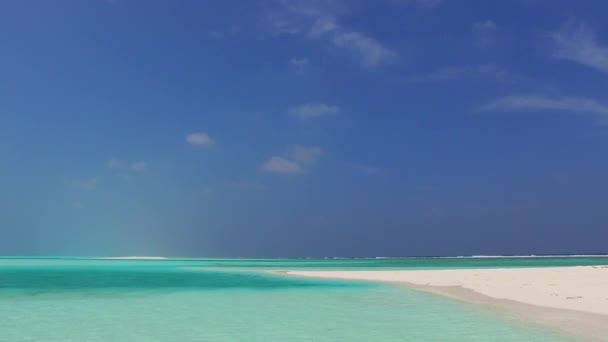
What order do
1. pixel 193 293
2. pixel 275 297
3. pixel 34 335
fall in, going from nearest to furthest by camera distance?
pixel 34 335 < pixel 275 297 < pixel 193 293

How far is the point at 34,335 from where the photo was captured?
13.4 meters

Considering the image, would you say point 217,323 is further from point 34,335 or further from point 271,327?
point 34,335

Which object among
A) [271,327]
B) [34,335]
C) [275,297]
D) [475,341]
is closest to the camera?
[475,341]

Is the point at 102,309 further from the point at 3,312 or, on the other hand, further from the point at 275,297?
the point at 275,297

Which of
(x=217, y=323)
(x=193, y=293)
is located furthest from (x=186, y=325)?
(x=193, y=293)

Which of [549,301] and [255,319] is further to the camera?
[549,301]

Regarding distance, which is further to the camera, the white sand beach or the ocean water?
the white sand beach

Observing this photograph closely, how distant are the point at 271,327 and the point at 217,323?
5.88 ft

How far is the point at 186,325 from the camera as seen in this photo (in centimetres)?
1505

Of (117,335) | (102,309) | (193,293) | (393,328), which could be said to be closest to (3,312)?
(102,309)

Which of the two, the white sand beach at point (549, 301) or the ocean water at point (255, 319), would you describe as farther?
the white sand beach at point (549, 301)

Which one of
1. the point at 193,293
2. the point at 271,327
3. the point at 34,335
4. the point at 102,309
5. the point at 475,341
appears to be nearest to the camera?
the point at 475,341

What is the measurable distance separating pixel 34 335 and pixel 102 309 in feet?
19.3

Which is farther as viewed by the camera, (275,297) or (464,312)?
(275,297)
